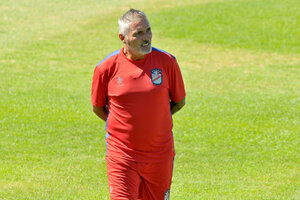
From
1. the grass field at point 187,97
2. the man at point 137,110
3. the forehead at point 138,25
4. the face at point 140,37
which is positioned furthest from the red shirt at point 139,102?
the grass field at point 187,97

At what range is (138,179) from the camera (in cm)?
608

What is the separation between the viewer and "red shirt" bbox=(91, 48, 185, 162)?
19.5 feet

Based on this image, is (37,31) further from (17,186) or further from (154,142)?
(154,142)

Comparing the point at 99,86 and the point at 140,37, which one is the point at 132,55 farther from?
the point at 99,86

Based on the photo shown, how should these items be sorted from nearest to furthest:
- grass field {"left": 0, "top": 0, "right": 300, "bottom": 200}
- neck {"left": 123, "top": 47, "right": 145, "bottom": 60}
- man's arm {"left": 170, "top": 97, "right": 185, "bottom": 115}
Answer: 1. neck {"left": 123, "top": 47, "right": 145, "bottom": 60}
2. man's arm {"left": 170, "top": 97, "right": 185, "bottom": 115}
3. grass field {"left": 0, "top": 0, "right": 300, "bottom": 200}

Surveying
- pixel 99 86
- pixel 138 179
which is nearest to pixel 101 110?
pixel 99 86

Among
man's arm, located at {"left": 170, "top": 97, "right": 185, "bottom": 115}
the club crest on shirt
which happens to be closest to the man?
the club crest on shirt

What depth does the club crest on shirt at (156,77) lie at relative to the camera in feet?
19.5

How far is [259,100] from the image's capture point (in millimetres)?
14367

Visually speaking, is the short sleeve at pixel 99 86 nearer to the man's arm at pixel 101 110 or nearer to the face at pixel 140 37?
the man's arm at pixel 101 110

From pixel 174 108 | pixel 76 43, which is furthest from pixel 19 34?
pixel 174 108

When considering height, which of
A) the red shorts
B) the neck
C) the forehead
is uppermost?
the forehead

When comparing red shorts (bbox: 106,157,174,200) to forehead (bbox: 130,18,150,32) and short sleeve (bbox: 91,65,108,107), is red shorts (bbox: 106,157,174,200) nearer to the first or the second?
short sleeve (bbox: 91,65,108,107)

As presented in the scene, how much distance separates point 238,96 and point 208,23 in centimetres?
880
